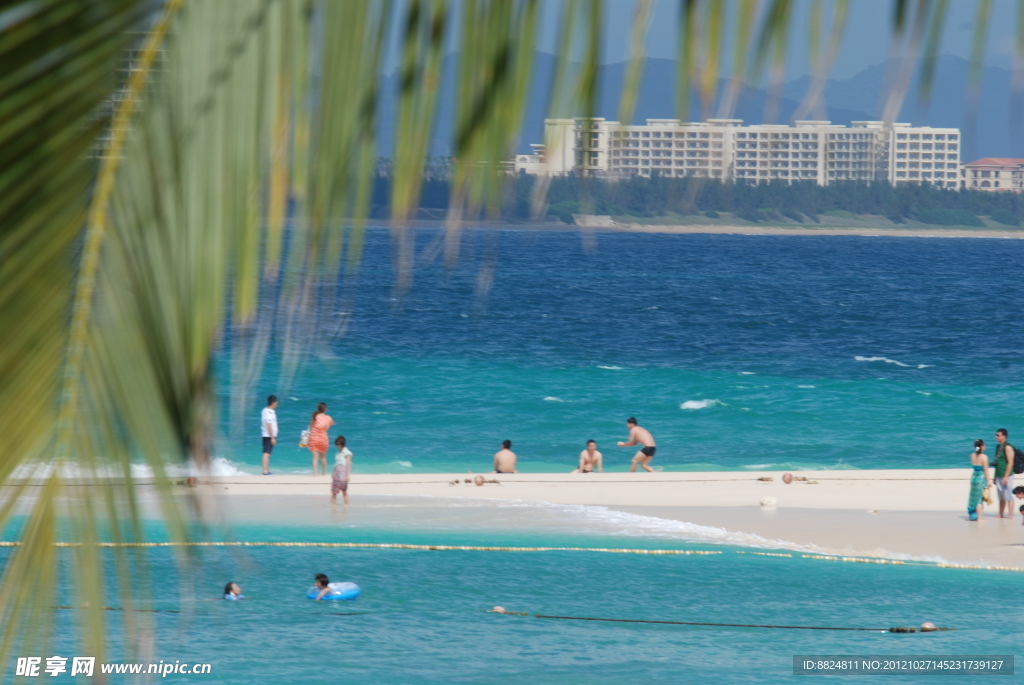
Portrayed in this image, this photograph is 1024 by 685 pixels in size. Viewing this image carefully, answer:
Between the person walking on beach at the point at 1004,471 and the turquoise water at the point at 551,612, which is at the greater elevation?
the person walking on beach at the point at 1004,471

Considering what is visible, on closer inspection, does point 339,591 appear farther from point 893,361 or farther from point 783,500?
point 893,361

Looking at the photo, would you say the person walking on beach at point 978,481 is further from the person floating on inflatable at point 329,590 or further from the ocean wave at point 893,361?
the ocean wave at point 893,361

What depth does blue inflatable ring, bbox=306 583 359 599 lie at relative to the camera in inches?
612

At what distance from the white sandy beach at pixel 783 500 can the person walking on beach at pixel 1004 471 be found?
1.14 feet

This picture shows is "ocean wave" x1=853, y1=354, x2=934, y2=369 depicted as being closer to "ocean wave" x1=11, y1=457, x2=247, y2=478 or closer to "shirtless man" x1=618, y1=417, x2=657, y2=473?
"shirtless man" x1=618, y1=417, x2=657, y2=473

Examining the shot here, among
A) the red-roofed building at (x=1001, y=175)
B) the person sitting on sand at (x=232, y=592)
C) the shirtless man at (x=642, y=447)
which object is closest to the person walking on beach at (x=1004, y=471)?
the shirtless man at (x=642, y=447)

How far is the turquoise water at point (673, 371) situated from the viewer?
34344 millimetres

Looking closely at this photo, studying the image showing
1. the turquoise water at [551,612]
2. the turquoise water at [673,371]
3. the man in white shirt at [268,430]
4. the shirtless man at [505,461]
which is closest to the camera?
the turquoise water at [551,612]

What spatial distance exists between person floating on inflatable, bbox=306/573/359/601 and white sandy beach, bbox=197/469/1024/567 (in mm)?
4794

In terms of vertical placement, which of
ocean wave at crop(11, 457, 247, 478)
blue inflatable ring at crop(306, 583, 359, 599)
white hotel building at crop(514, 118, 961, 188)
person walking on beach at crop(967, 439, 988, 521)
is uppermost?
white hotel building at crop(514, 118, 961, 188)

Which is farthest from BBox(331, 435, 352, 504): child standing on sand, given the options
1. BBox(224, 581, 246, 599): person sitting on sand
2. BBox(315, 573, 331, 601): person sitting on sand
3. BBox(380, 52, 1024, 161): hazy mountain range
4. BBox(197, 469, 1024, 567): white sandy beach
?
BBox(380, 52, 1024, 161): hazy mountain range

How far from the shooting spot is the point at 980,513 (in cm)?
1914

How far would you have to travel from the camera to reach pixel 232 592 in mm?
15656

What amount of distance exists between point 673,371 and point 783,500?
29541 millimetres
